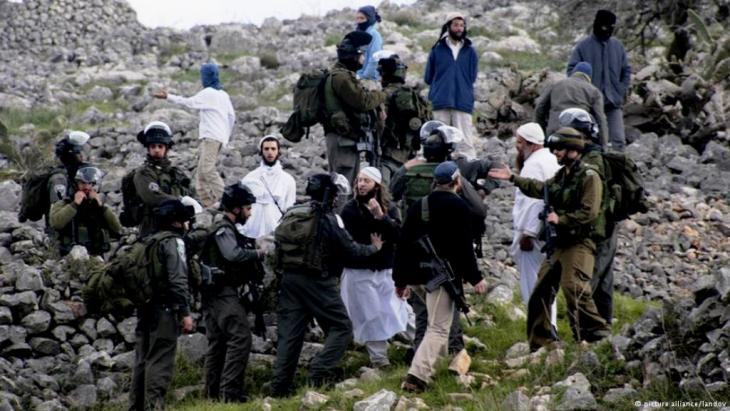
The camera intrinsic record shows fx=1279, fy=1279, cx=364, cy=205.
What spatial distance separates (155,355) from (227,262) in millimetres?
945

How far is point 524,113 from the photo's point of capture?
18531mm

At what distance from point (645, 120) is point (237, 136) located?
A: 5882mm

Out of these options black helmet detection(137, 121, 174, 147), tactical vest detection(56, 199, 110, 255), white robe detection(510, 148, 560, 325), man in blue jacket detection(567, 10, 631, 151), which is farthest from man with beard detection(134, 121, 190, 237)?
man in blue jacket detection(567, 10, 631, 151)

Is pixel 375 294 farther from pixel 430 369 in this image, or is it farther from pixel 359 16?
pixel 359 16

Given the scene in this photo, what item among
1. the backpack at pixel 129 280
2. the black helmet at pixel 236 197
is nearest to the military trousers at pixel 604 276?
the black helmet at pixel 236 197

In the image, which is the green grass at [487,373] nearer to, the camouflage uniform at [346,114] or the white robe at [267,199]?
the white robe at [267,199]

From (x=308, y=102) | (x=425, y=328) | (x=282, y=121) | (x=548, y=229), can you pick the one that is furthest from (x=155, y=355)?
(x=282, y=121)

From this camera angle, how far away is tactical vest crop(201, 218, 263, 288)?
10.5 meters

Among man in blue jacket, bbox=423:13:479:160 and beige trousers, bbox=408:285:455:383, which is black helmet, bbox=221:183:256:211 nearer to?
beige trousers, bbox=408:285:455:383

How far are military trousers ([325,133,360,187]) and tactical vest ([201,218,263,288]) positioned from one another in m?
2.09

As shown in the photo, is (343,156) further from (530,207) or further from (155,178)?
(530,207)

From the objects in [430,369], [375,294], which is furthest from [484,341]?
[430,369]

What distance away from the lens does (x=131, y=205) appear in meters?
11.5

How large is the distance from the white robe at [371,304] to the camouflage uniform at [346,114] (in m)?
1.63
